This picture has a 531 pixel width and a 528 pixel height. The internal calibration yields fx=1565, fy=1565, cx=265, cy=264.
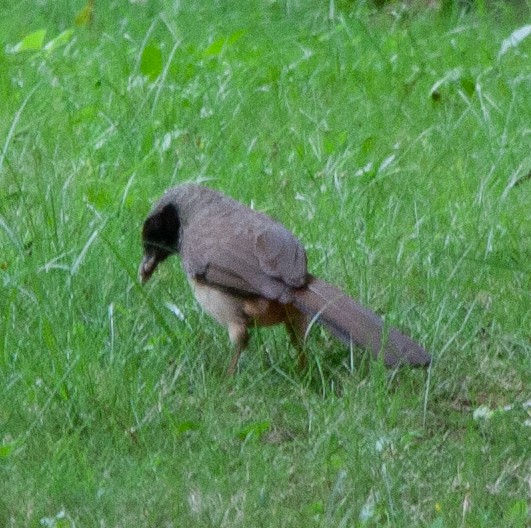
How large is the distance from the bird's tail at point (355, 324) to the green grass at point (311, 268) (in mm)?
86

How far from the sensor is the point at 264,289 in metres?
4.95

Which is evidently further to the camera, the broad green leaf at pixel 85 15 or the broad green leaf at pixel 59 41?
the broad green leaf at pixel 85 15

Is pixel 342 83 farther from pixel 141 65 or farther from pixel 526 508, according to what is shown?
pixel 526 508

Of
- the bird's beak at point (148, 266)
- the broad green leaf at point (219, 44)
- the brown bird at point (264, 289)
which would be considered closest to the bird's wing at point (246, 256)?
the brown bird at point (264, 289)

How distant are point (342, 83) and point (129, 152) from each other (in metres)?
1.66

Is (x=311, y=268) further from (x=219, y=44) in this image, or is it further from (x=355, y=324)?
(x=219, y=44)

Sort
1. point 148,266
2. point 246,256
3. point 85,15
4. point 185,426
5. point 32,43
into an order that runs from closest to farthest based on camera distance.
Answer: point 185,426, point 246,256, point 148,266, point 32,43, point 85,15

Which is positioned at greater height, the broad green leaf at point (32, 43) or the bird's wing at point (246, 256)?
the bird's wing at point (246, 256)

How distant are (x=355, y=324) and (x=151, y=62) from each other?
349 cm

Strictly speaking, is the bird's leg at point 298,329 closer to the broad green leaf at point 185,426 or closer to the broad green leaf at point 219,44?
the broad green leaf at point 185,426

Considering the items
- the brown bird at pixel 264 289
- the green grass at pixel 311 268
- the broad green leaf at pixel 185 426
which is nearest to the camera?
the green grass at pixel 311 268

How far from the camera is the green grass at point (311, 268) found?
13.8 ft

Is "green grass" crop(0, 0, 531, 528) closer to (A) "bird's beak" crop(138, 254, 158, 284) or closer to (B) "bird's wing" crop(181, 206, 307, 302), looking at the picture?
(A) "bird's beak" crop(138, 254, 158, 284)

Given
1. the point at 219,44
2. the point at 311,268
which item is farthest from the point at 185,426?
the point at 219,44
